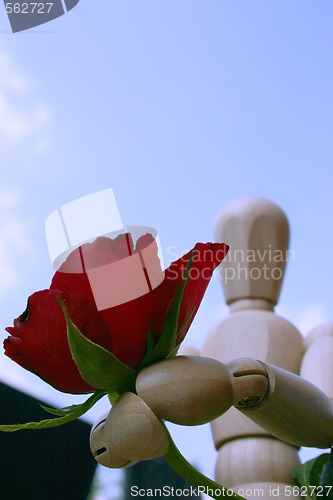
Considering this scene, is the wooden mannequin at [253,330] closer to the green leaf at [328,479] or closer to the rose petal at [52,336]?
the green leaf at [328,479]

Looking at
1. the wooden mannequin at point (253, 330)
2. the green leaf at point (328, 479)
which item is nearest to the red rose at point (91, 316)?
the green leaf at point (328, 479)

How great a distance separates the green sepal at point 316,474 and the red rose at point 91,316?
0.47ft

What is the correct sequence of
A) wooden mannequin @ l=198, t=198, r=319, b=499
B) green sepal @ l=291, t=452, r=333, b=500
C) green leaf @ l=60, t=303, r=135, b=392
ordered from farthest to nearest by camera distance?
1. wooden mannequin @ l=198, t=198, r=319, b=499
2. green sepal @ l=291, t=452, r=333, b=500
3. green leaf @ l=60, t=303, r=135, b=392

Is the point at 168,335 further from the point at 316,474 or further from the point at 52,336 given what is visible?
the point at 316,474

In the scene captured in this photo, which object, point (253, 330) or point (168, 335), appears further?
point (253, 330)

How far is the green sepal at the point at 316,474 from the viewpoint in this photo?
0.33 metres

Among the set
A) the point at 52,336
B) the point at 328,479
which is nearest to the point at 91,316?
the point at 52,336

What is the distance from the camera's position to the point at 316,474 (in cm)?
43

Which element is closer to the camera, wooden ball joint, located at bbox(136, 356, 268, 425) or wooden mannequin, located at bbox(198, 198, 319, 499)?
wooden ball joint, located at bbox(136, 356, 268, 425)

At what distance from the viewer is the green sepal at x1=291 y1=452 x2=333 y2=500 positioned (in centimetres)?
33

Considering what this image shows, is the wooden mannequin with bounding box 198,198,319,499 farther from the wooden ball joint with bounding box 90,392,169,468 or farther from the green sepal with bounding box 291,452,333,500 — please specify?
the wooden ball joint with bounding box 90,392,169,468

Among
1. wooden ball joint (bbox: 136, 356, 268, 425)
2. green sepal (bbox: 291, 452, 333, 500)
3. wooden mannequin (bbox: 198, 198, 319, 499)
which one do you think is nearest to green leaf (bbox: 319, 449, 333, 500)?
green sepal (bbox: 291, 452, 333, 500)

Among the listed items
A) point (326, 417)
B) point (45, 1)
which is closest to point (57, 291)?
point (326, 417)

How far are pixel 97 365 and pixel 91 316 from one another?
2cm
